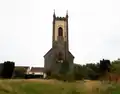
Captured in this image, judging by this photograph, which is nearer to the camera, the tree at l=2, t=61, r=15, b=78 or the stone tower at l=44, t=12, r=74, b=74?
the tree at l=2, t=61, r=15, b=78

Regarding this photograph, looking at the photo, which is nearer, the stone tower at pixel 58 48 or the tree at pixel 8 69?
the tree at pixel 8 69

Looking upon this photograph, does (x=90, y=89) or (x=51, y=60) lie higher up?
Answer: (x=51, y=60)

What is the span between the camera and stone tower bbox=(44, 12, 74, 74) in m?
72.3

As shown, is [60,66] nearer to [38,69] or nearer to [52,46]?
[52,46]

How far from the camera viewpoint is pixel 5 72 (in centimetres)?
6425

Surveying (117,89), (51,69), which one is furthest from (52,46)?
(117,89)

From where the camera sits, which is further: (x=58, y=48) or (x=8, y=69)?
(x=58, y=48)

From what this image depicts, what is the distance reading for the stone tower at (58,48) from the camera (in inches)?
2846

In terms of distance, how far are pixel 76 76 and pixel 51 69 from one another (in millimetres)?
7541

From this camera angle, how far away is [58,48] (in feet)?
245

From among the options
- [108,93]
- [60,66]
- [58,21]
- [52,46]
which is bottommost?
[108,93]

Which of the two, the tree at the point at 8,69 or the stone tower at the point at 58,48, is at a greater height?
the stone tower at the point at 58,48

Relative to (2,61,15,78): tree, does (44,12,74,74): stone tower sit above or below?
above

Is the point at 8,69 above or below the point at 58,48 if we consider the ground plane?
below
